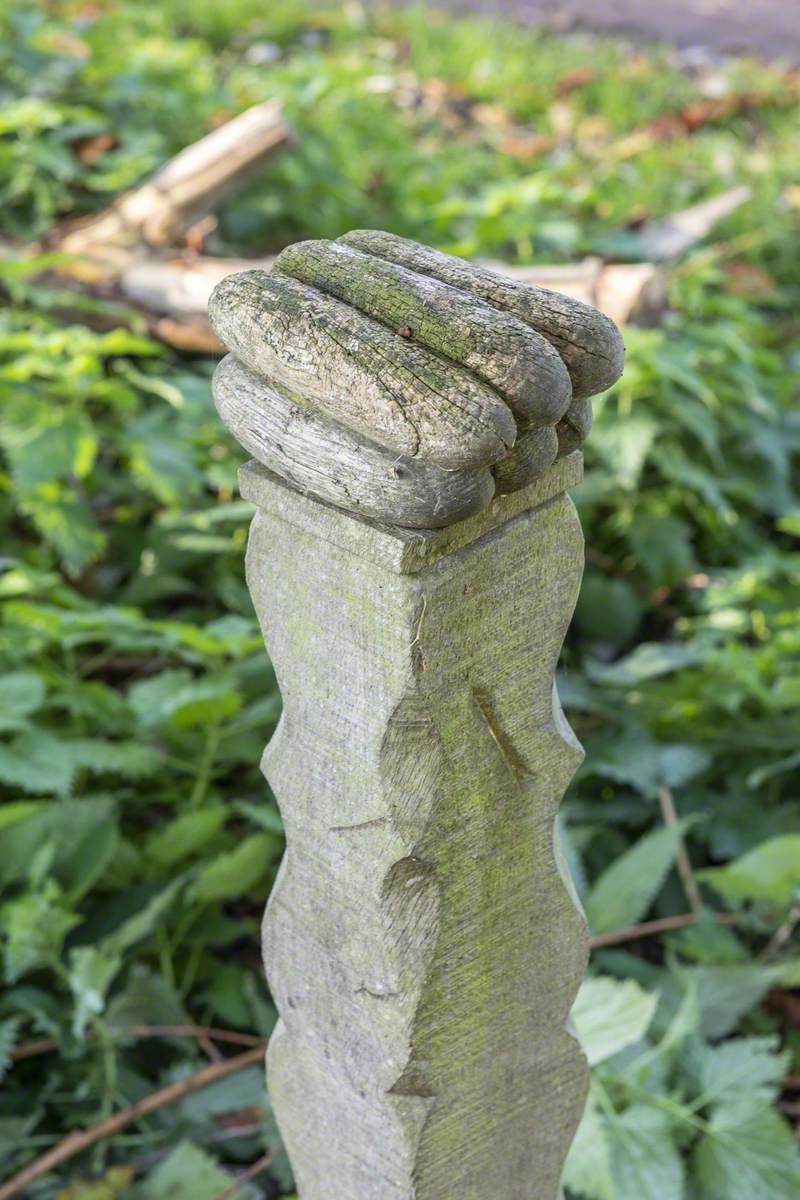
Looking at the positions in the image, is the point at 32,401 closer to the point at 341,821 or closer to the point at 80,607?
the point at 80,607

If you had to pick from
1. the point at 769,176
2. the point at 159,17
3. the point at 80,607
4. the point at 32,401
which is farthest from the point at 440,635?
the point at 159,17

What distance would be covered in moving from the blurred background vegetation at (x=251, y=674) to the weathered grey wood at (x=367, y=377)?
112 cm

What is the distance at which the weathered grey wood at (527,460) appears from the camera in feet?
3.24

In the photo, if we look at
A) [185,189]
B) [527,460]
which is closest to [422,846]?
[527,460]

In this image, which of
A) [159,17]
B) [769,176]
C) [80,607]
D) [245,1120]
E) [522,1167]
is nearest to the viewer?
[522,1167]

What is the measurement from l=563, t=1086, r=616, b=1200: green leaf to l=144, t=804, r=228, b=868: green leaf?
767mm

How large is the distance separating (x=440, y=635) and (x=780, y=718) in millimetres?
1851


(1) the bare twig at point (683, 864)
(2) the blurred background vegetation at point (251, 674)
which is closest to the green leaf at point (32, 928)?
(2) the blurred background vegetation at point (251, 674)

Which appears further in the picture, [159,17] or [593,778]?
[159,17]

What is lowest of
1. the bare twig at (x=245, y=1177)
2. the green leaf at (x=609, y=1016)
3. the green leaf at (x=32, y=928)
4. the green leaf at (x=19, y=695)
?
the bare twig at (x=245, y=1177)

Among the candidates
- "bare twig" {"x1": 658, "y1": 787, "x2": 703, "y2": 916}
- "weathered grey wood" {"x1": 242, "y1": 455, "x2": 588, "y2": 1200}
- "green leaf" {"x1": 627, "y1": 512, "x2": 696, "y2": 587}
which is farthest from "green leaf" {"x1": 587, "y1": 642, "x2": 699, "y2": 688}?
"weathered grey wood" {"x1": 242, "y1": 455, "x2": 588, "y2": 1200}

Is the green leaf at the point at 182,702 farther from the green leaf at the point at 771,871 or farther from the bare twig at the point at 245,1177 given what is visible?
the green leaf at the point at 771,871

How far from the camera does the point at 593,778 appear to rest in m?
2.76

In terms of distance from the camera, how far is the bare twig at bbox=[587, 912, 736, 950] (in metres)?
2.28
